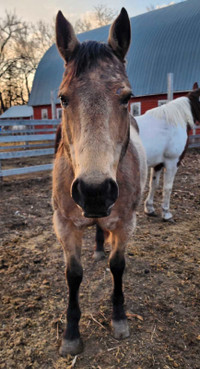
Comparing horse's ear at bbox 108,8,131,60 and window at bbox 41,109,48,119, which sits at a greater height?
horse's ear at bbox 108,8,131,60

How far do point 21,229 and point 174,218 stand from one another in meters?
2.72

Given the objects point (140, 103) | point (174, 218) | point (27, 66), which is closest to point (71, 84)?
point (174, 218)

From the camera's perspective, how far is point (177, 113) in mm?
4367

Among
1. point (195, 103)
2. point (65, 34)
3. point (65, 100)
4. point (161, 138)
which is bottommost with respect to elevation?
point (161, 138)

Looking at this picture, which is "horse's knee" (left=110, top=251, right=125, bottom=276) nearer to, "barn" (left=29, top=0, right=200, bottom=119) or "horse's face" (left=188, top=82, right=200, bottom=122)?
"horse's face" (left=188, top=82, right=200, bottom=122)

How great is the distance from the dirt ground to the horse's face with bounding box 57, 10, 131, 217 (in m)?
1.37

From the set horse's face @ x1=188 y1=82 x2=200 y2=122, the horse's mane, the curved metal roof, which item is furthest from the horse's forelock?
the curved metal roof

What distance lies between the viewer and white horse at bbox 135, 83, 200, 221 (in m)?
4.19

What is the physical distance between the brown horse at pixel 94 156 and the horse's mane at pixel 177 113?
7.45 feet

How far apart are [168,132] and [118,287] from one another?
2890 millimetres

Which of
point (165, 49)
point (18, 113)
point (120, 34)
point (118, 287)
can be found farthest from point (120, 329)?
point (18, 113)

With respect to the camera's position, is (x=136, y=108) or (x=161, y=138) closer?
(x=161, y=138)

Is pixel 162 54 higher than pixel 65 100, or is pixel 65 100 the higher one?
pixel 162 54

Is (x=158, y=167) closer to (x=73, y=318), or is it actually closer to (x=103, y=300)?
(x=103, y=300)
